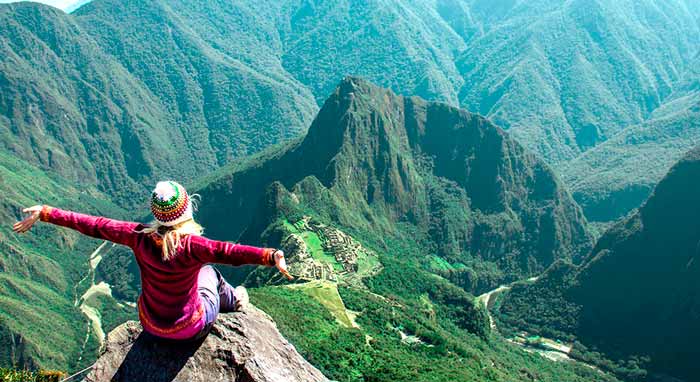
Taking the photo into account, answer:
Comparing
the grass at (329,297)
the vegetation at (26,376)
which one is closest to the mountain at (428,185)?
the grass at (329,297)

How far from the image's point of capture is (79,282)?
149 m

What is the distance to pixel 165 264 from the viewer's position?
425 inches

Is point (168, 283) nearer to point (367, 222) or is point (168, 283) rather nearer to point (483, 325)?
point (483, 325)

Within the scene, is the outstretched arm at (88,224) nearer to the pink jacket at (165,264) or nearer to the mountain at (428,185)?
the pink jacket at (165,264)

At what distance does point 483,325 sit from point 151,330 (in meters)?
96.3

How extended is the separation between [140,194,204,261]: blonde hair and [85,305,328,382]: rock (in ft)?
9.34

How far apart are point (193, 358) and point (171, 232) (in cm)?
327

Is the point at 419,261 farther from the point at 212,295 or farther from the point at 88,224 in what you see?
the point at 88,224

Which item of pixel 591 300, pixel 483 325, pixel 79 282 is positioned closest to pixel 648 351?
pixel 591 300

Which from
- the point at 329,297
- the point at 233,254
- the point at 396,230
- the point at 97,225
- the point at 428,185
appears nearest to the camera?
the point at 233,254

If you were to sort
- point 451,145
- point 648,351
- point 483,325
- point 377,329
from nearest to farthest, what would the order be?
1. point 377,329
2. point 483,325
3. point 648,351
4. point 451,145

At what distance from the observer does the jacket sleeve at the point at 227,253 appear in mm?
9805

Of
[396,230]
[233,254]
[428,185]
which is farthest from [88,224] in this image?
[428,185]

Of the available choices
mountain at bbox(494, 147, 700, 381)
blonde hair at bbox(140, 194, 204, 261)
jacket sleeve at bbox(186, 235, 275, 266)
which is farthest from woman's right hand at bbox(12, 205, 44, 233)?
mountain at bbox(494, 147, 700, 381)
